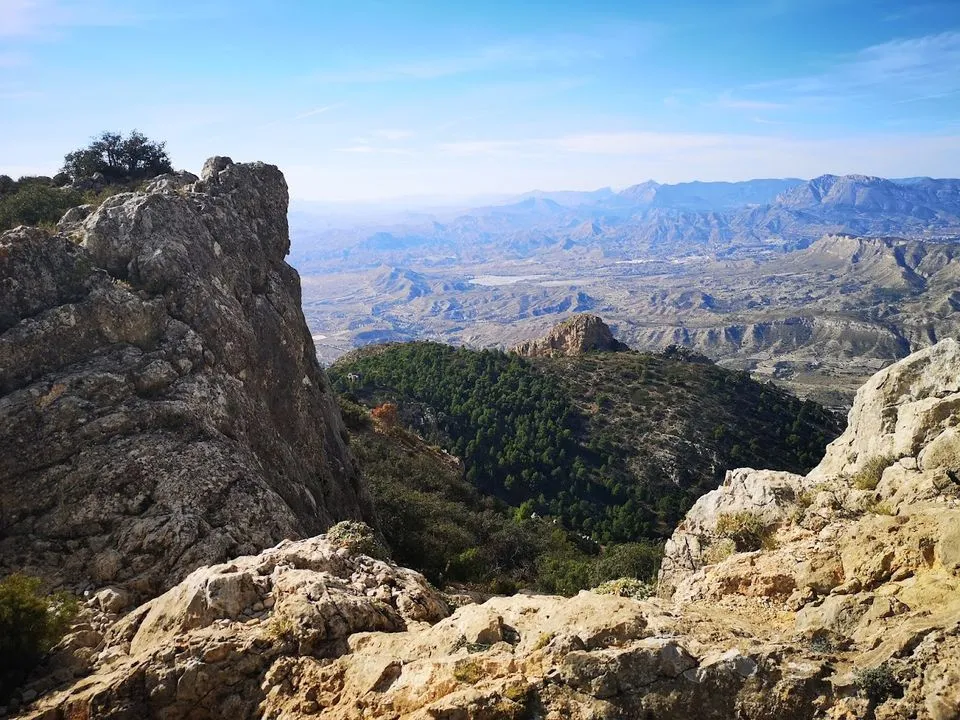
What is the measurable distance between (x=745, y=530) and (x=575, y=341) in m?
88.6

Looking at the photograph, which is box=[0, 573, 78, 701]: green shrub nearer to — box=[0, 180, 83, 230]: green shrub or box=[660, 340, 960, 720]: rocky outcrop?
box=[660, 340, 960, 720]: rocky outcrop

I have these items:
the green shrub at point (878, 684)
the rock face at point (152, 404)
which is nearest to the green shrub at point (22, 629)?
the rock face at point (152, 404)

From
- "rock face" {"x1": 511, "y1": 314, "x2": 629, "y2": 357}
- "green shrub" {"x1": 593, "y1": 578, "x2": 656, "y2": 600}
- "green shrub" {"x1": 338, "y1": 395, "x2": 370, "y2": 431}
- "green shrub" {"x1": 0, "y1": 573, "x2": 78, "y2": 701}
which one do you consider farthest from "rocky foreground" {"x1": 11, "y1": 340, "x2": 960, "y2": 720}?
"rock face" {"x1": 511, "y1": 314, "x2": 629, "y2": 357}

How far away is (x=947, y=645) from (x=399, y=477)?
112 feet

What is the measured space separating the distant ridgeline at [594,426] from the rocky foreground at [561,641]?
43259 mm

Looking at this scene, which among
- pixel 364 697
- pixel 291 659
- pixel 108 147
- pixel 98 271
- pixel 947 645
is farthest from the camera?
pixel 108 147

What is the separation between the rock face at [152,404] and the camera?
12.1 metres

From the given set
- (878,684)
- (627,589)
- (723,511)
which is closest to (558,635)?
(878,684)

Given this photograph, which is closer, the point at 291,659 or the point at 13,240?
the point at 291,659

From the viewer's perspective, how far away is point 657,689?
23.0 feet

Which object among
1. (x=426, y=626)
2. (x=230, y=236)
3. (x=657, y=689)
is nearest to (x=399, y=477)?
(x=230, y=236)

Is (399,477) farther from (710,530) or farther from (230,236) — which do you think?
(710,530)

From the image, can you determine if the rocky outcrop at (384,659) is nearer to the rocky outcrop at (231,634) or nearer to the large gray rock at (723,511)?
the rocky outcrop at (231,634)

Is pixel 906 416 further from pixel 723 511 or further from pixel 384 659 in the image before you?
pixel 384 659
